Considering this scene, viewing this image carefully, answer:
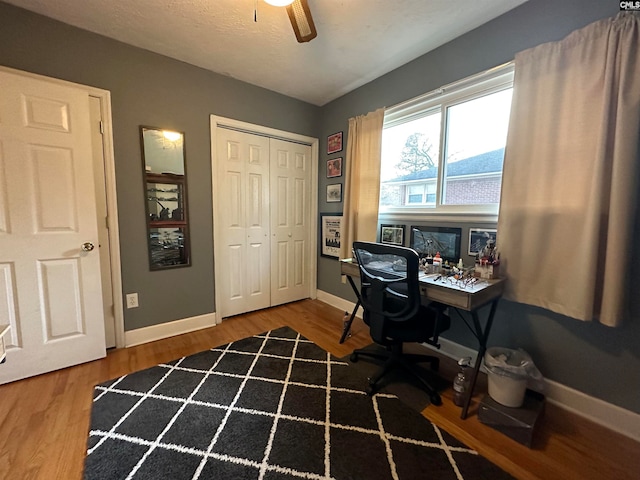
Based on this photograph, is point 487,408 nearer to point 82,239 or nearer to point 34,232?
point 82,239

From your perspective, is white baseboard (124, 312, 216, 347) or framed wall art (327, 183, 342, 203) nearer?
white baseboard (124, 312, 216, 347)

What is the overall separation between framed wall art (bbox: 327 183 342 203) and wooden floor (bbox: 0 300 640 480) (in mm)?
1982

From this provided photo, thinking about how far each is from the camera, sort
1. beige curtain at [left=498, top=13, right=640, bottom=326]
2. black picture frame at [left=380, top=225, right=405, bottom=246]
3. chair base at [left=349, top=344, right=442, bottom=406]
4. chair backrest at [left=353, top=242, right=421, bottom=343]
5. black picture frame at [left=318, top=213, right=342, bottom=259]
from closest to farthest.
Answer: beige curtain at [left=498, top=13, right=640, bottom=326] → chair backrest at [left=353, top=242, right=421, bottom=343] → chair base at [left=349, top=344, right=442, bottom=406] → black picture frame at [left=380, top=225, right=405, bottom=246] → black picture frame at [left=318, top=213, right=342, bottom=259]

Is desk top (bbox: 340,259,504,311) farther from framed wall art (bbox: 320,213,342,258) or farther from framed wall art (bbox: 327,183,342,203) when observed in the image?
framed wall art (bbox: 327,183,342,203)

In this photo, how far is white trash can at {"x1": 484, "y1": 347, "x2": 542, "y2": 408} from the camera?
1.47 m

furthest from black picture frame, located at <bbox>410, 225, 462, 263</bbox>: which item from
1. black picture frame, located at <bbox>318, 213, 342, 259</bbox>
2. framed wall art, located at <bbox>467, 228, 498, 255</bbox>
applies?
black picture frame, located at <bbox>318, 213, 342, 259</bbox>

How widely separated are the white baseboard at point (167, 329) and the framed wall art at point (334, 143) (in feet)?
7.53

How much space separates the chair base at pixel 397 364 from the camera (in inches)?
65.9

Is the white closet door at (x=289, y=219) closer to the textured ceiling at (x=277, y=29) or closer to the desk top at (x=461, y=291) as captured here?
the textured ceiling at (x=277, y=29)

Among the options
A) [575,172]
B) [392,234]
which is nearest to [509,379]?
[575,172]

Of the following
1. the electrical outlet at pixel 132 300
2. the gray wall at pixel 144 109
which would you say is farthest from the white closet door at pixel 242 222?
the electrical outlet at pixel 132 300

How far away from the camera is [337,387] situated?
69.6 inches

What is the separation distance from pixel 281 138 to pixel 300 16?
5.50ft

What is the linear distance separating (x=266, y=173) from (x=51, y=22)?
190cm
